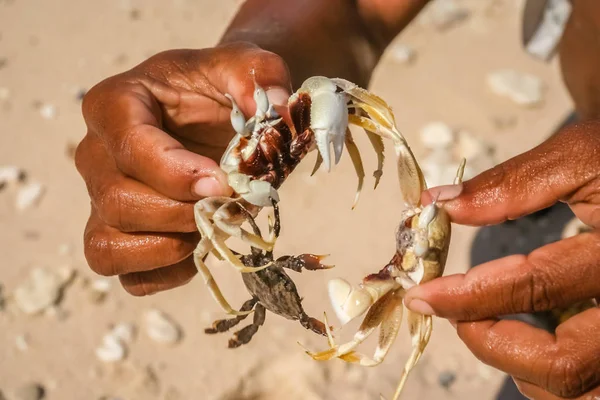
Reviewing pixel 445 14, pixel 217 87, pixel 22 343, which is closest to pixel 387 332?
pixel 217 87

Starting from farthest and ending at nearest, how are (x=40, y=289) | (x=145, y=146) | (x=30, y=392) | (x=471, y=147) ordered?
(x=471, y=147), (x=40, y=289), (x=30, y=392), (x=145, y=146)

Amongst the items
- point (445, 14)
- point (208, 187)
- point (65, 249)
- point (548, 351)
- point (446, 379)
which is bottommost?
point (446, 379)

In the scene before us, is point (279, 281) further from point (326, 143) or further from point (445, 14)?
point (445, 14)

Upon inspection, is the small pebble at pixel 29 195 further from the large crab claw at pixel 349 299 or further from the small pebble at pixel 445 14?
the small pebble at pixel 445 14

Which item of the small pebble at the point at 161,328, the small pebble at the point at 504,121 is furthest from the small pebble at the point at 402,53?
the small pebble at the point at 161,328

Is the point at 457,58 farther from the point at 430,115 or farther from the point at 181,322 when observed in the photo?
the point at 181,322
